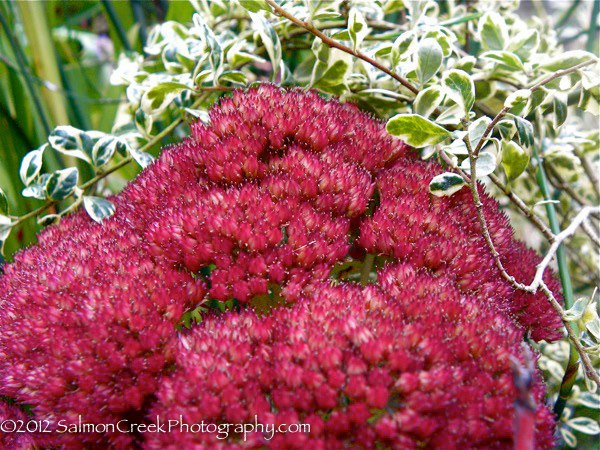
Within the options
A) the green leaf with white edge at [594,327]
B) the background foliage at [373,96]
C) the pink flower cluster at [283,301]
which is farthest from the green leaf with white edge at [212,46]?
the green leaf with white edge at [594,327]

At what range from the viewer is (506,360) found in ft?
1.56

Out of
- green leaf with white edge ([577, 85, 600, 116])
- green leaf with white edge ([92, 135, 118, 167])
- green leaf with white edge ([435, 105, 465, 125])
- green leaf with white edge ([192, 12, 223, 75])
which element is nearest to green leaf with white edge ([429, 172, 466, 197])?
green leaf with white edge ([435, 105, 465, 125])

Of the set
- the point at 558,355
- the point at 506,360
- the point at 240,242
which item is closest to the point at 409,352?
the point at 506,360

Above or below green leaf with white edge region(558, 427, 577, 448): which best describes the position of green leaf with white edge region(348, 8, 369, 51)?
above

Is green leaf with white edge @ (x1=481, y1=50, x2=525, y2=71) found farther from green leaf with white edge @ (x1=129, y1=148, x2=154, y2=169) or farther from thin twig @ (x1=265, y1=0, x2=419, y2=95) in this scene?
green leaf with white edge @ (x1=129, y1=148, x2=154, y2=169)

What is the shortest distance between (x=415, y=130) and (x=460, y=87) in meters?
0.08

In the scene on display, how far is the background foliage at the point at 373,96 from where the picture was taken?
67 centimetres

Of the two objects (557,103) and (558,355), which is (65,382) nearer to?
(557,103)

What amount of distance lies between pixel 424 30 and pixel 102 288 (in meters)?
0.53

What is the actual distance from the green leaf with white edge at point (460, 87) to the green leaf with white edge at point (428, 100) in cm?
3

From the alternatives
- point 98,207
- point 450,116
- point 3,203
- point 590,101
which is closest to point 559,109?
point 590,101

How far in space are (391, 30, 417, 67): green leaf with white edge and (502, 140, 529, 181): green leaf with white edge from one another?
16 centimetres

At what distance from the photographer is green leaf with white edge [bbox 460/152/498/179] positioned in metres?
0.65

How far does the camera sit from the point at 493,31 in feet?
2.72
